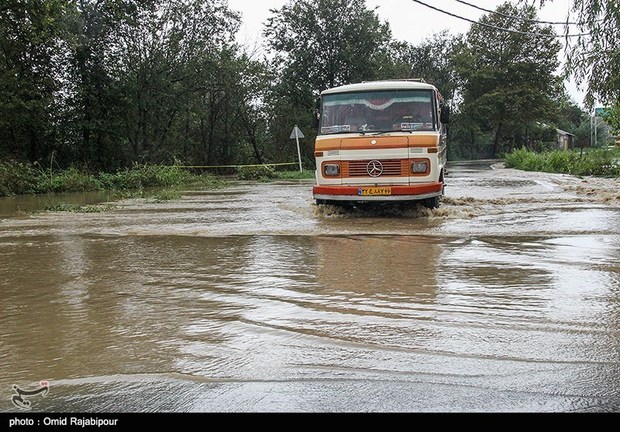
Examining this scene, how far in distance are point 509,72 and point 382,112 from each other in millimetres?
50280

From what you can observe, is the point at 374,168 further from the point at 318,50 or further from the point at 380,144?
the point at 318,50

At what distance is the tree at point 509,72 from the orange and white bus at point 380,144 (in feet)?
155

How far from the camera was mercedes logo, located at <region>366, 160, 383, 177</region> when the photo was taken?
11.2m

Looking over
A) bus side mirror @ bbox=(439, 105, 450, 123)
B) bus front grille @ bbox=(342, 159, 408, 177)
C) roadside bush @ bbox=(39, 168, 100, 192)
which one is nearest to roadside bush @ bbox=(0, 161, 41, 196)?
roadside bush @ bbox=(39, 168, 100, 192)

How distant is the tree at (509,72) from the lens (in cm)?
5605

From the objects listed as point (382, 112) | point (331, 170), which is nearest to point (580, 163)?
point (382, 112)

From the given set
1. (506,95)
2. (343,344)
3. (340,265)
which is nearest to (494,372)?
(343,344)

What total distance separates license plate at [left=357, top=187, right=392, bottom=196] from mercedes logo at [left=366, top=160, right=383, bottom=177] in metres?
0.25

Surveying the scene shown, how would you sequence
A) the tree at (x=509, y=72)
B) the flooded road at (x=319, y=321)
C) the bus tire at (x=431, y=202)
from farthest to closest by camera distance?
the tree at (x=509, y=72) → the bus tire at (x=431, y=202) → the flooded road at (x=319, y=321)

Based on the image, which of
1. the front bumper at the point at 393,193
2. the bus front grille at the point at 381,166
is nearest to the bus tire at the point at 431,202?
the front bumper at the point at 393,193

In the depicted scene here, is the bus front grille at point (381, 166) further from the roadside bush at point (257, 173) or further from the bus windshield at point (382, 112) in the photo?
the roadside bush at point (257, 173)

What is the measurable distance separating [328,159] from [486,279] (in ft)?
19.9

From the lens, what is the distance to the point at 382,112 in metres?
11.7

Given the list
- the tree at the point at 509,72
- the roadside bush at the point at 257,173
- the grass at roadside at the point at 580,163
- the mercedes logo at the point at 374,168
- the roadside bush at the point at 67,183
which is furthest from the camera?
the tree at the point at 509,72
